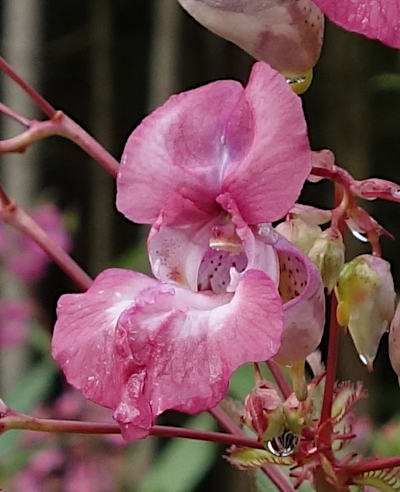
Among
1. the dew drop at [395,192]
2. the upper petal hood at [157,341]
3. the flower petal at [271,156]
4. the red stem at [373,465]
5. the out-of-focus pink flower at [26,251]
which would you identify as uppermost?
the flower petal at [271,156]

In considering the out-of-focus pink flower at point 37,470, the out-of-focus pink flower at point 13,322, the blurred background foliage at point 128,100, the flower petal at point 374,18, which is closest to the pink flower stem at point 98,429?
the flower petal at point 374,18

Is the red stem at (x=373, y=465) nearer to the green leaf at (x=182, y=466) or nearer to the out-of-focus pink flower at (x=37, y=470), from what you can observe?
the green leaf at (x=182, y=466)

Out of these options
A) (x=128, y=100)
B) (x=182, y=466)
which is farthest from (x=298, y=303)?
Answer: (x=128, y=100)

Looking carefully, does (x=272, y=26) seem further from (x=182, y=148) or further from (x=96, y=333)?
(x=96, y=333)

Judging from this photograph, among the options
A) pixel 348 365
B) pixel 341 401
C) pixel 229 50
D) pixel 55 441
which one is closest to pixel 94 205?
pixel 229 50

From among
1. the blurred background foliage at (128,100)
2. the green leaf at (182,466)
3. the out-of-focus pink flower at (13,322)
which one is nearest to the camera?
the green leaf at (182,466)

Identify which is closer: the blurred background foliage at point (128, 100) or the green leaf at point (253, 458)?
the green leaf at point (253, 458)

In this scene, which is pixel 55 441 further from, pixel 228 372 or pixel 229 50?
pixel 229 50

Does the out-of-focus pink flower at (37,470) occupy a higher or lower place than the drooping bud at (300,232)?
lower
